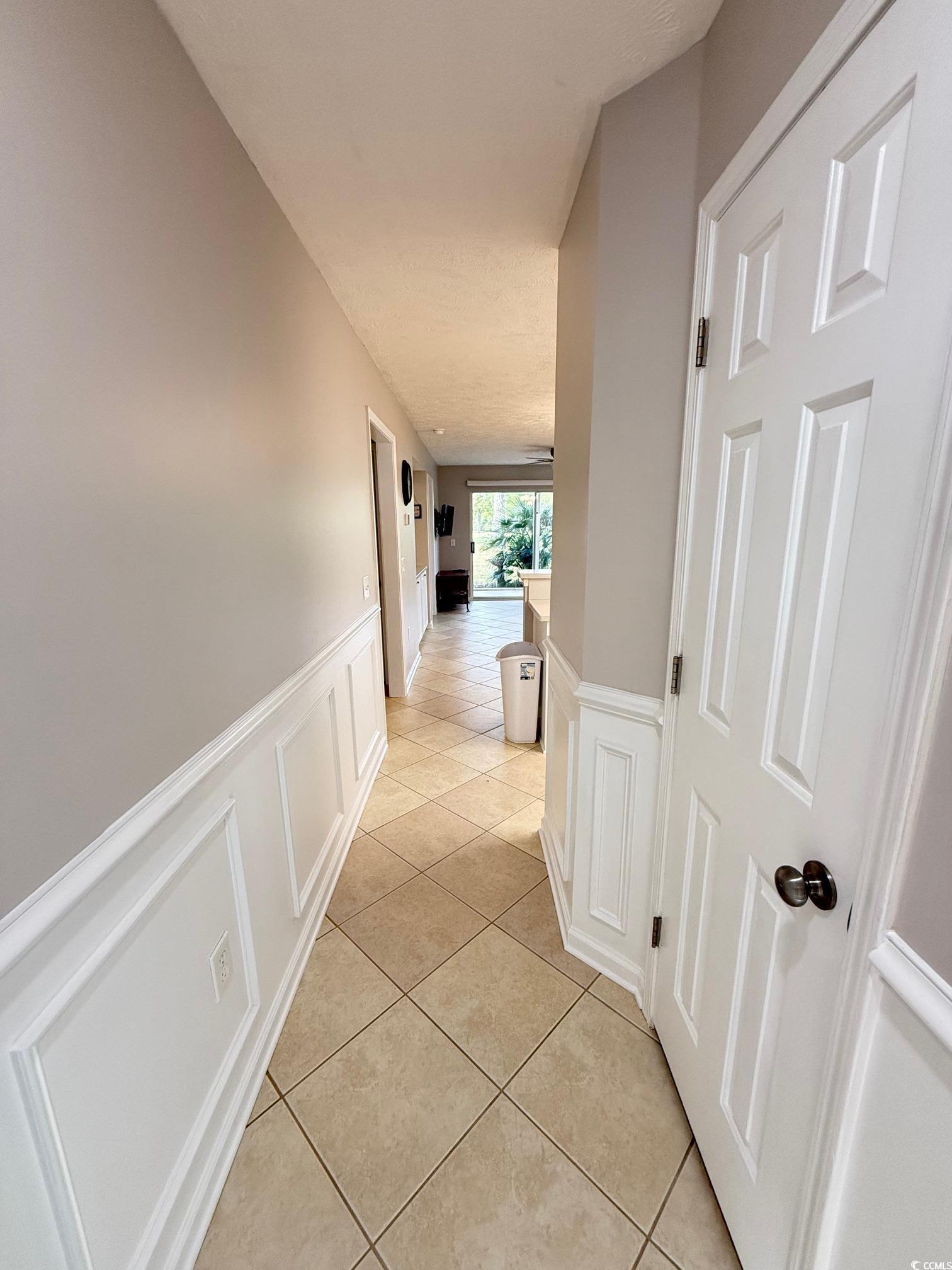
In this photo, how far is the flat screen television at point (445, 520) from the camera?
27.5 ft

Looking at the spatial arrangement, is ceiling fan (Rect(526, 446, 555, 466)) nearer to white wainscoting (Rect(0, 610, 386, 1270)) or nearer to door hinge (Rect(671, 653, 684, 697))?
door hinge (Rect(671, 653, 684, 697))

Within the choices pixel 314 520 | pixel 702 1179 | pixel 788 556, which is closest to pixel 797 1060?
pixel 702 1179

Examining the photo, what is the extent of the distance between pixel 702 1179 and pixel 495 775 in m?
1.91

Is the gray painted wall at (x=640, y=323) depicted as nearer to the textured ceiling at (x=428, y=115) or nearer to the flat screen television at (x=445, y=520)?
the textured ceiling at (x=428, y=115)

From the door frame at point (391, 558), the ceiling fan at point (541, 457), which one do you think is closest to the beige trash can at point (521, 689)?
the door frame at point (391, 558)

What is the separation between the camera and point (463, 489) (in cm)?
873

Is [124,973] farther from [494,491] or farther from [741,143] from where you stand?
[494,491]

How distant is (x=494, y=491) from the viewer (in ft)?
28.9

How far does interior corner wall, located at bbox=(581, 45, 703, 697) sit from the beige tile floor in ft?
3.30

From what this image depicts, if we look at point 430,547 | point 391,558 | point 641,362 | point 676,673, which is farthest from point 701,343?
point 430,547

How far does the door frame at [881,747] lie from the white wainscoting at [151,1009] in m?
1.06

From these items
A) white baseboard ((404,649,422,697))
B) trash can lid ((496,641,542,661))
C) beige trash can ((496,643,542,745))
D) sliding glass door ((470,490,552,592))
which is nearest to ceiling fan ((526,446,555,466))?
sliding glass door ((470,490,552,592))

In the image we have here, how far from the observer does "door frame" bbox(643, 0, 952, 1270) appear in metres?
0.54

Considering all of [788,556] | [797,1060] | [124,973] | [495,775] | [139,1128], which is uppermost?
[788,556]
